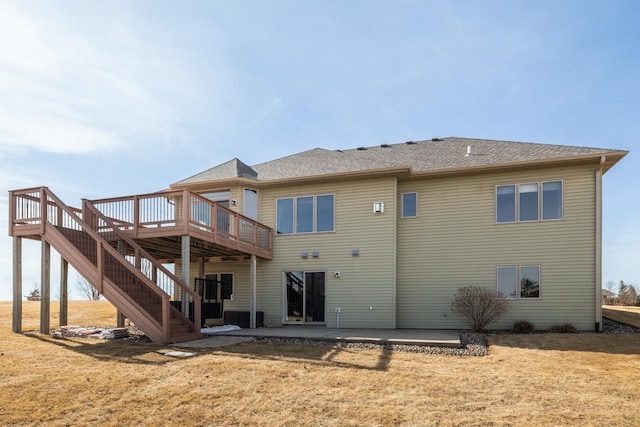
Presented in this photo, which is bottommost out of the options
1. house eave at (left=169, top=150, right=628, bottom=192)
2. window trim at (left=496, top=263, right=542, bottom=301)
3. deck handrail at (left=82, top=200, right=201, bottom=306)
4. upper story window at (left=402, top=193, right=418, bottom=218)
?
window trim at (left=496, top=263, right=542, bottom=301)

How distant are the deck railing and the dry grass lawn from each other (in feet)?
10.2

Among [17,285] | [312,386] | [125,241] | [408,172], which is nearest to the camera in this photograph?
[312,386]

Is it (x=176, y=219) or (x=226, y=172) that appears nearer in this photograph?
Answer: (x=176, y=219)

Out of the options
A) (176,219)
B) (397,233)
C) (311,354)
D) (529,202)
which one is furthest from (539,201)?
(176,219)

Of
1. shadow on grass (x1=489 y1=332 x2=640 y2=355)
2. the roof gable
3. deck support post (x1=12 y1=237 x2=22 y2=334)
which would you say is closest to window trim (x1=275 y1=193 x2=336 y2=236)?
the roof gable

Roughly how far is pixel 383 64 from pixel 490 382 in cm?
1104

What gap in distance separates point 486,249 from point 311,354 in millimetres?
7196

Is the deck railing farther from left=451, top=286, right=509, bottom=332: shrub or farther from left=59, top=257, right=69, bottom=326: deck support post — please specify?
left=451, top=286, right=509, bottom=332: shrub

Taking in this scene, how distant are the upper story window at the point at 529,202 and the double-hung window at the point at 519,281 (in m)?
1.47

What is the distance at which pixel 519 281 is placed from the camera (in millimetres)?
12188

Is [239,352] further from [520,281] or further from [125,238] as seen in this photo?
[520,281]

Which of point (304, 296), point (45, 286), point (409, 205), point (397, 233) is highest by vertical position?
point (409, 205)

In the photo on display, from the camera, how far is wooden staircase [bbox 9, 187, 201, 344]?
29.9 ft

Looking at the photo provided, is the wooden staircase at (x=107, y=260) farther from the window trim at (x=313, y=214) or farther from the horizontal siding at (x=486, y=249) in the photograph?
the horizontal siding at (x=486, y=249)
